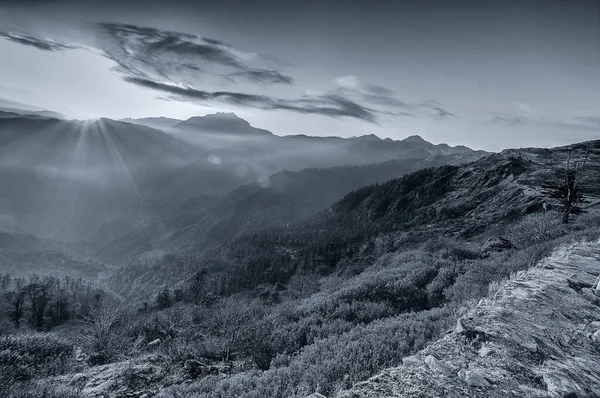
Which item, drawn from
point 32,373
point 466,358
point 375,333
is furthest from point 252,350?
point 466,358

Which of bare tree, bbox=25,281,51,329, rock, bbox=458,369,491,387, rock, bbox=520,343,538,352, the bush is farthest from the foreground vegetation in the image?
bare tree, bbox=25,281,51,329

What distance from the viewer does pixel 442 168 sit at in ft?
570

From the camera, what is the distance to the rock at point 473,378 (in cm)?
619

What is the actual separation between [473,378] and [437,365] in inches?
28.3

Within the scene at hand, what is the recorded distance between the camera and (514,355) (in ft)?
23.2

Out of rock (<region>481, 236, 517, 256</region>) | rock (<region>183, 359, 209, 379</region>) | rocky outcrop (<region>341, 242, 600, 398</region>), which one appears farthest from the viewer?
rock (<region>481, 236, 517, 256</region>)

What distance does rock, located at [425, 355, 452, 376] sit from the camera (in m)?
6.66

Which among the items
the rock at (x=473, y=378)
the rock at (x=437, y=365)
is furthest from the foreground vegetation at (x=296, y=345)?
the rock at (x=473, y=378)

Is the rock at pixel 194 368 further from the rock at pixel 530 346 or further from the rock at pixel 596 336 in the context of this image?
the rock at pixel 596 336

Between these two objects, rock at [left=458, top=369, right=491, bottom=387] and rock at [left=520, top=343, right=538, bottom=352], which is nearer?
rock at [left=458, top=369, right=491, bottom=387]

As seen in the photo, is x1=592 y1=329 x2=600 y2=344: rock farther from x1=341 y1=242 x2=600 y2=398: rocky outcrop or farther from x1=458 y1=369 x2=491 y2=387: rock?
x1=458 y1=369 x2=491 y2=387: rock

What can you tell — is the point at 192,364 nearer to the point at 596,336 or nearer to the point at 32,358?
the point at 32,358

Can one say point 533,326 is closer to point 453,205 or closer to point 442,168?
point 453,205

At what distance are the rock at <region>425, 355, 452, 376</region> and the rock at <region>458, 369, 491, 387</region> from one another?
25 centimetres
